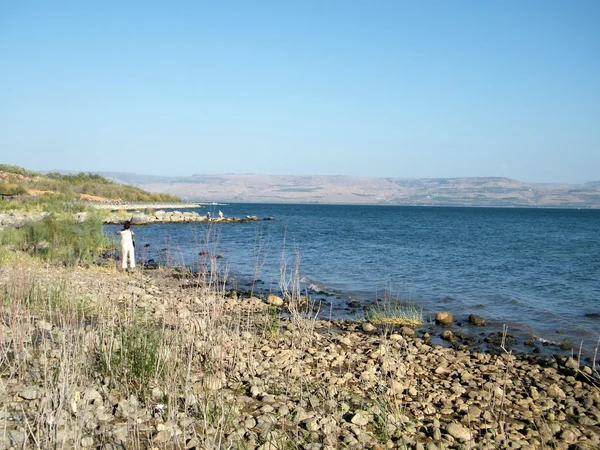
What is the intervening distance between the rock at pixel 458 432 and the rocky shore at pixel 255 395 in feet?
0.06

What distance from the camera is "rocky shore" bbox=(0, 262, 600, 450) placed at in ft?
18.0

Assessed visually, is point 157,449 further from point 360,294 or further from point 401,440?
point 360,294

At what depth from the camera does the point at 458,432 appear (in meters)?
6.42

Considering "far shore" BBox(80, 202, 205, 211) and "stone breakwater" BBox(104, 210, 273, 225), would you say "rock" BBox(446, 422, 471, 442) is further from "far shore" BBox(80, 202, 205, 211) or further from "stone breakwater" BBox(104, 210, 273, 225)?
"far shore" BBox(80, 202, 205, 211)

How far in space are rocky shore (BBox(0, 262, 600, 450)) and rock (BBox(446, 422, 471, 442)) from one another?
17mm

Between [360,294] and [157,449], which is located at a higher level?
[157,449]

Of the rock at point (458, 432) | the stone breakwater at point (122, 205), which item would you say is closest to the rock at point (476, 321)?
the rock at point (458, 432)

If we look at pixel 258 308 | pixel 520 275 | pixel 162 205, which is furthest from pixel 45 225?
pixel 162 205

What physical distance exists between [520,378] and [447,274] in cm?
1481

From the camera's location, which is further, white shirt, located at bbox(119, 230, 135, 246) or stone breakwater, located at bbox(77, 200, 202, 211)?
stone breakwater, located at bbox(77, 200, 202, 211)

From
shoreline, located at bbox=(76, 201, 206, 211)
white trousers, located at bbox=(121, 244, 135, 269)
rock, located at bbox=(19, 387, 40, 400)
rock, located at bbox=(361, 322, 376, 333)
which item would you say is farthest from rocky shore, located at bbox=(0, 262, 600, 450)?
shoreline, located at bbox=(76, 201, 206, 211)

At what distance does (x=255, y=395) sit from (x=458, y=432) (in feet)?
8.57

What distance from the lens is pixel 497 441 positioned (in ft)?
20.7

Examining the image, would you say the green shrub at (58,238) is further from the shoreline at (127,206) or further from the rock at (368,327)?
the shoreline at (127,206)
